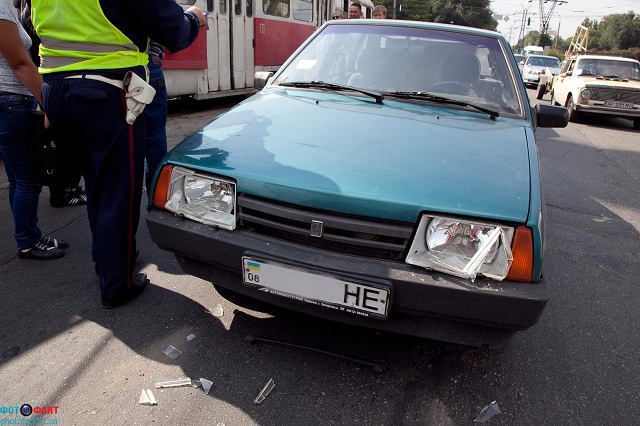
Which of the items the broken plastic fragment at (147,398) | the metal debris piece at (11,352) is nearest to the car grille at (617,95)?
the broken plastic fragment at (147,398)

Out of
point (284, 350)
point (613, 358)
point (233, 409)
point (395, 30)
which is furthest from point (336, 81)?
point (613, 358)

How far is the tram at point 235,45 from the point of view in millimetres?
7949

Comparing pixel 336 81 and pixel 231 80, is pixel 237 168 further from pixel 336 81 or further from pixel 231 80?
pixel 231 80

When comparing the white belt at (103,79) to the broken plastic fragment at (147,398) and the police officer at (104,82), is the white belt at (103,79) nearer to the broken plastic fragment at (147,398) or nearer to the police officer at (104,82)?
the police officer at (104,82)

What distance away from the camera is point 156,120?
10.5ft

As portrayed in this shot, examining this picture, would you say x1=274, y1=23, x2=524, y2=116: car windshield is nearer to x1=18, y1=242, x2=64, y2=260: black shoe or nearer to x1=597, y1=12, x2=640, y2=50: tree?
x1=18, y1=242, x2=64, y2=260: black shoe

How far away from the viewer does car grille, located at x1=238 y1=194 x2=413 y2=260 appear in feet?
5.99

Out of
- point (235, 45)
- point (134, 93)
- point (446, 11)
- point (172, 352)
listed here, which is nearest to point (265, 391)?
point (172, 352)

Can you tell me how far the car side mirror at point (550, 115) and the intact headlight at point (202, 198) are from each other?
7.07 ft

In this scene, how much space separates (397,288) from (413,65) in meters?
1.77

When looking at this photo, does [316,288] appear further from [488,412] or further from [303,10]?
[303,10]

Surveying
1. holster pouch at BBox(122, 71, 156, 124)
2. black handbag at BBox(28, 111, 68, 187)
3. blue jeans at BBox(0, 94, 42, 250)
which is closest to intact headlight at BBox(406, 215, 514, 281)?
holster pouch at BBox(122, 71, 156, 124)

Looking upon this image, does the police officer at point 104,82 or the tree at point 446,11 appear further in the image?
the tree at point 446,11

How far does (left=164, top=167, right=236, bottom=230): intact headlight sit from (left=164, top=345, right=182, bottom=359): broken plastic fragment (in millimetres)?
677
